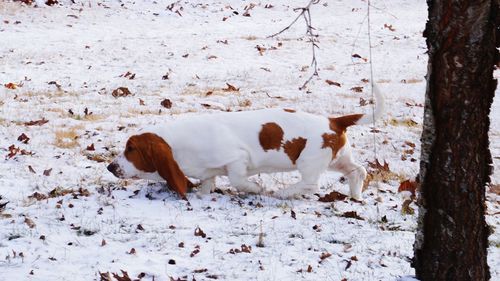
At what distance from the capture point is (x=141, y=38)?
20.1m

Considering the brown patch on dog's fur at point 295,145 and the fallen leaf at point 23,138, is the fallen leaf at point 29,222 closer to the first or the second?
the brown patch on dog's fur at point 295,145

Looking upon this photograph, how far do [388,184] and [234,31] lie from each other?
1445cm

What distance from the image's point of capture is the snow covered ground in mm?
5000

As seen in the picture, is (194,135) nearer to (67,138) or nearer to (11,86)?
(67,138)

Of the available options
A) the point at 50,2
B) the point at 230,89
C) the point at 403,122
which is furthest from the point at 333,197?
the point at 50,2

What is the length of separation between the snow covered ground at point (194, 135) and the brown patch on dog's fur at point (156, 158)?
201mm

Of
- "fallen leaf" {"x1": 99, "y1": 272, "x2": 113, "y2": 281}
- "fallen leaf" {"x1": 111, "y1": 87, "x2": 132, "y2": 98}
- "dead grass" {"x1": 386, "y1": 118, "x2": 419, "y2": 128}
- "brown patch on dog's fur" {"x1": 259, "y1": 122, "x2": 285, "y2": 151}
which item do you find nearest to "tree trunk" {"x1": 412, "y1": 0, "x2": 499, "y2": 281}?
"fallen leaf" {"x1": 99, "y1": 272, "x2": 113, "y2": 281}

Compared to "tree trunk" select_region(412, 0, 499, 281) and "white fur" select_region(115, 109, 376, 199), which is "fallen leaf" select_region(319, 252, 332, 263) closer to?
"tree trunk" select_region(412, 0, 499, 281)

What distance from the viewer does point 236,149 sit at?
6.73 m

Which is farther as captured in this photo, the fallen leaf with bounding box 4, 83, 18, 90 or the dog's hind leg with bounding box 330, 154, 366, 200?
the fallen leaf with bounding box 4, 83, 18, 90

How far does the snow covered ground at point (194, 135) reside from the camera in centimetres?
500

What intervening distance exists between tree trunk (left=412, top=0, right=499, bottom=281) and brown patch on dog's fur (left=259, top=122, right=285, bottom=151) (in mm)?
2792

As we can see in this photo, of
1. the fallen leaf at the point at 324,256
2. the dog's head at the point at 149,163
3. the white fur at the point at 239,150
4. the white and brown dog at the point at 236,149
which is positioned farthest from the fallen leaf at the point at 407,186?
the fallen leaf at the point at 324,256

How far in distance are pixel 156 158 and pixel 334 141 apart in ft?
5.94
